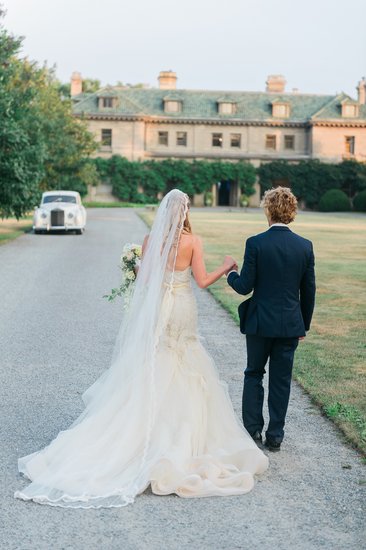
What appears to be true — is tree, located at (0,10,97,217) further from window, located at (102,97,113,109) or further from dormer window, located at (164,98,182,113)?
dormer window, located at (164,98,182,113)

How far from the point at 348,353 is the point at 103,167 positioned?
6769cm

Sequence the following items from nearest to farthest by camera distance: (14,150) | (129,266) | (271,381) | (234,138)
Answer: (271,381)
(129,266)
(14,150)
(234,138)

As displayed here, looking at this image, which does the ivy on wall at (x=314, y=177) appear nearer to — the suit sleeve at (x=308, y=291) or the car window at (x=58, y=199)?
the car window at (x=58, y=199)

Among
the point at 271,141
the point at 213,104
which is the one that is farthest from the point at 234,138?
the point at 213,104

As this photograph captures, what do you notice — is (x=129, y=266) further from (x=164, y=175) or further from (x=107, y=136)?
(x=107, y=136)

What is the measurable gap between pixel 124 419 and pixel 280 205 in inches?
69.2

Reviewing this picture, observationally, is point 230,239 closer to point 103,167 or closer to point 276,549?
point 276,549

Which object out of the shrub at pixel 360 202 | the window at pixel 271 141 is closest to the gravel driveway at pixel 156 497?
the shrub at pixel 360 202

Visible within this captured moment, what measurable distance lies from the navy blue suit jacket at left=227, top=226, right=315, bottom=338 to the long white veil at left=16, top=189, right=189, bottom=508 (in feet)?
1.71

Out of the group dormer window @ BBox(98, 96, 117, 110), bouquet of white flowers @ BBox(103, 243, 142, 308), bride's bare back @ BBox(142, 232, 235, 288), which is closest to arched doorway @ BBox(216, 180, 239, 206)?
dormer window @ BBox(98, 96, 117, 110)

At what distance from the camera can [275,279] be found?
552 cm

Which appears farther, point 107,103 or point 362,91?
point 362,91

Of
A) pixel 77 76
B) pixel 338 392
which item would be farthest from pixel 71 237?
pixel 77 76

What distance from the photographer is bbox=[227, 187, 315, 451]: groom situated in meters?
5.50
